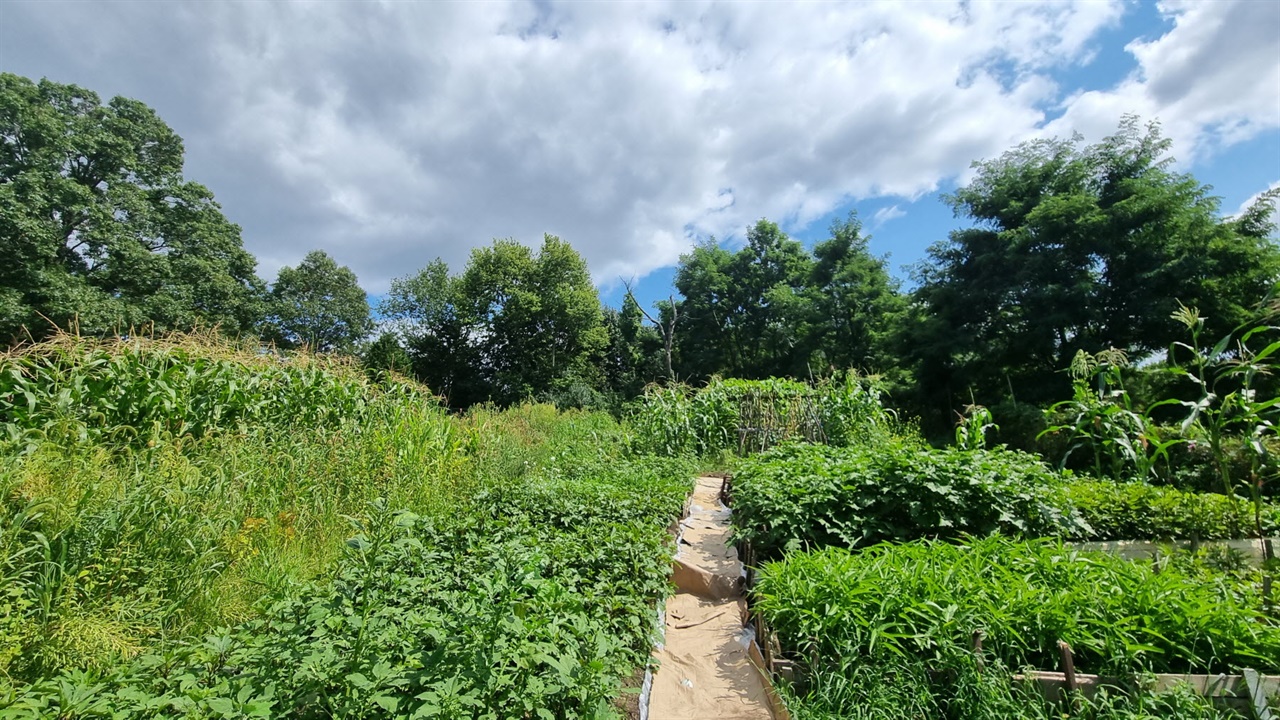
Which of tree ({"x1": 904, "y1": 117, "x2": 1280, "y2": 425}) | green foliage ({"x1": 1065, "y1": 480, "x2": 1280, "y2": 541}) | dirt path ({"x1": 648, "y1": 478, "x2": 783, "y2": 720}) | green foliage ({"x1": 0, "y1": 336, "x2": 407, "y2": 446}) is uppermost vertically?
tree ({"x1": 904, "y1": 117, "x2": 1280, "y2": 425})

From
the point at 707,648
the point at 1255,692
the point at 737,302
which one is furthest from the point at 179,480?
the point at 737,302

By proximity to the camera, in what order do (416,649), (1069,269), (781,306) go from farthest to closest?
(781,306) → (1069,269) → (416,649)

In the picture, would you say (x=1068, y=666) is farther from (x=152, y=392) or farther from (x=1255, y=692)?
(x=152, y=392)

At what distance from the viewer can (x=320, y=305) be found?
26.4 metres

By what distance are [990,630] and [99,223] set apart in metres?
23.7

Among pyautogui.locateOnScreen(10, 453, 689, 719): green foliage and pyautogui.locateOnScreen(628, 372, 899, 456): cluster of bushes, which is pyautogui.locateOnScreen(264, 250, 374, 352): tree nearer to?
pyautogui.locateOnScreen(628, 372, 899, 456): cluster of bushes

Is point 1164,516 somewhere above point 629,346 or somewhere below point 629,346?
below

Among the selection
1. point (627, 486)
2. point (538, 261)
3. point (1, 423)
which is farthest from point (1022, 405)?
point (538, 261)

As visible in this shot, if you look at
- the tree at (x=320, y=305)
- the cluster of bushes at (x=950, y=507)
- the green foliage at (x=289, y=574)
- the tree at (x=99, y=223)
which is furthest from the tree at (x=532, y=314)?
the cluster of bushes at (x=950, y=507)

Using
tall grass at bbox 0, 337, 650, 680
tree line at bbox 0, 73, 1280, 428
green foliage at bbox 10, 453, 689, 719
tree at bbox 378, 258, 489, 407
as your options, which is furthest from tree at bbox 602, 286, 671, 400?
green foliage at bbox 10, 453, 689, 719

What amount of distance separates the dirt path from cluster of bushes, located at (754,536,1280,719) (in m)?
0.31

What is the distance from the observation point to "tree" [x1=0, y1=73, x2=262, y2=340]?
47.6 feet

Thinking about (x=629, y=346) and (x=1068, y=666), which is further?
(x=629, y=346)

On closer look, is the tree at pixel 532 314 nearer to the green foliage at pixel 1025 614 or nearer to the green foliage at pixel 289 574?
the green foliage at pixel 289 574
